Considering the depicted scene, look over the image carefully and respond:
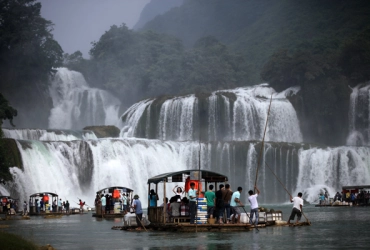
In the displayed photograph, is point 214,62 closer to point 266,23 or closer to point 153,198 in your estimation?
point 266,23

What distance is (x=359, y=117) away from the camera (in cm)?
9275

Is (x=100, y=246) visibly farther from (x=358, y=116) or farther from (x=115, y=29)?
(x=115, y=29)

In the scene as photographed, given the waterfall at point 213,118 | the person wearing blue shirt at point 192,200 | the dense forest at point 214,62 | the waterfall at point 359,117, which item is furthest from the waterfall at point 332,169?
the person wearing blue shirt at point 192,200

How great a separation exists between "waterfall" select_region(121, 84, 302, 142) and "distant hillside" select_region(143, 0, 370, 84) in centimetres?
3254

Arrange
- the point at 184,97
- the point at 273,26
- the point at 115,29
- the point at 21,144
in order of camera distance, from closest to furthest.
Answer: the point at 21,144 → the point at 184,97 → the point at 115,29 → the point at 273,26

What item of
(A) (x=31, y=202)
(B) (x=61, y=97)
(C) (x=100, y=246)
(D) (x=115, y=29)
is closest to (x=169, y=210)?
(C) (x=100, y=246)

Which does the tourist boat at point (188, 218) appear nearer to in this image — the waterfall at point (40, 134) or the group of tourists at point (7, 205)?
the group of tourists at point (7, 205)

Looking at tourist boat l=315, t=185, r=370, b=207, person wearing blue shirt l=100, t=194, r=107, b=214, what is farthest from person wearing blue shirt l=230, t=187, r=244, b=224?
tourist boat l=315, t=185, r=370, b=207

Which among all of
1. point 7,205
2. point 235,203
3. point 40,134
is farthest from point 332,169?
point 235,203

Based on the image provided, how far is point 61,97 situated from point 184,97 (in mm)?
32283

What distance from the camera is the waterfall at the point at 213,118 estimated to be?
89.5 metres

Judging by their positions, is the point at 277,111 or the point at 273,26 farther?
the point at 273,26

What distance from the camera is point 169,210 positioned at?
31594 mm

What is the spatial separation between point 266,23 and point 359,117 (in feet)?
275
